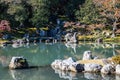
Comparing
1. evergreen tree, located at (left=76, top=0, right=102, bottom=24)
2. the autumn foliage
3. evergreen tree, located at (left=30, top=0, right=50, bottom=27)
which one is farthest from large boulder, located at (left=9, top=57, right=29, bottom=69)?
evergreen tree, located at (left=30, top=0, right=50, bottom=27)

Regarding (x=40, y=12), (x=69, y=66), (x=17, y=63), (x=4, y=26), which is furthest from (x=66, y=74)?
(x=40, y=12)

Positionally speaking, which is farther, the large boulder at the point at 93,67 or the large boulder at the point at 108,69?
the large boulder at the point at 93,67

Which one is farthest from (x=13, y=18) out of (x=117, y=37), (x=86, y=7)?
(x=117, y=37)

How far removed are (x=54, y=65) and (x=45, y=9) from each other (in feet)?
128

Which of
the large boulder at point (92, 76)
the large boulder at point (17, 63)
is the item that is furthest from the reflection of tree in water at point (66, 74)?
the large boulder at point (17, 63)

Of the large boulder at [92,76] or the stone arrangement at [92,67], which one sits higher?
the stone arrangement at [92,67]

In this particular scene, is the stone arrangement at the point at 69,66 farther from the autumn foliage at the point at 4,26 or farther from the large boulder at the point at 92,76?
the autumn foliage at the point at 4,26

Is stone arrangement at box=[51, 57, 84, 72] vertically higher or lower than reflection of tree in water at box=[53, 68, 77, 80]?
higher

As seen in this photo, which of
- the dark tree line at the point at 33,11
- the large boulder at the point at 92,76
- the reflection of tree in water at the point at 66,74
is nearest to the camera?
the large boulder at the point at 92,76

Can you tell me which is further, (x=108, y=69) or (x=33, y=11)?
(x=33, y=11)

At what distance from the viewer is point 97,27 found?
66.6 m

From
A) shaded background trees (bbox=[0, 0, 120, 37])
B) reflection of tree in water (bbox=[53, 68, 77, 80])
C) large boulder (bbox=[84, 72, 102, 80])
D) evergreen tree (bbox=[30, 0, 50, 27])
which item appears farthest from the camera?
evergreen tree (bbox=[30, 0, 50, 27])

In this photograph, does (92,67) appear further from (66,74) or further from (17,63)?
(17,63)

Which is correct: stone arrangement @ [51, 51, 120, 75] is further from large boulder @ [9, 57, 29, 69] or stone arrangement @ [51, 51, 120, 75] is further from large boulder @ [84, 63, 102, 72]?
large boulder @ [9, 57, 29, 69]
